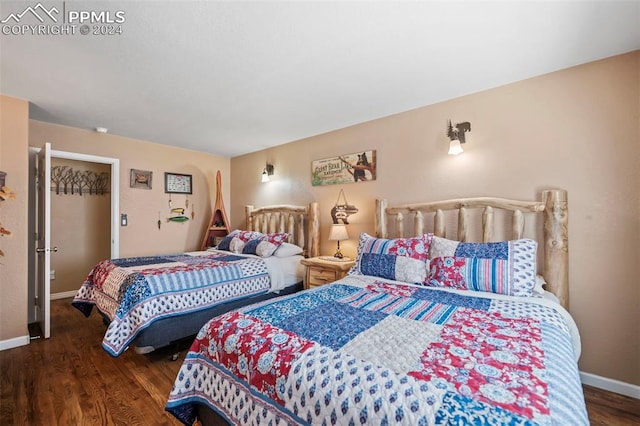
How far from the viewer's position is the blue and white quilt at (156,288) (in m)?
2.24

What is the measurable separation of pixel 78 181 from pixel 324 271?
4.23 metres

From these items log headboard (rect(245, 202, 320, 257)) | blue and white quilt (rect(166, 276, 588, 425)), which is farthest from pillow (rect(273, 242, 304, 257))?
blue and white quilt (rect(166, 276, 588, 425))

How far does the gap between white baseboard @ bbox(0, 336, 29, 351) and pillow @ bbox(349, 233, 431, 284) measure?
320cm

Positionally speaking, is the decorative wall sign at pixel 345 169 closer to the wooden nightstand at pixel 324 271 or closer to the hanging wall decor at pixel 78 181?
the wooden nightstand at pixel 324 271

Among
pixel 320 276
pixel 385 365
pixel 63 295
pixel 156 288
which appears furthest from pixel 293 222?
pixel 63 295

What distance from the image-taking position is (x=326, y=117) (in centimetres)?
322

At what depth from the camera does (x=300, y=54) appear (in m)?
1.99

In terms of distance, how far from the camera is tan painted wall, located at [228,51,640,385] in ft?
6.44

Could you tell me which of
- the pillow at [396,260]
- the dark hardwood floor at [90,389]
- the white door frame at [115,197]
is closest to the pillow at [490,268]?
the pillow at [396,260]

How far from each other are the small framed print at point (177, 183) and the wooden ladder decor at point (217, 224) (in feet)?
1.58

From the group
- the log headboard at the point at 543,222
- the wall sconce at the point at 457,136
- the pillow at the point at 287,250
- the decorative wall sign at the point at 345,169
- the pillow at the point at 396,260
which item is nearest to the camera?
the log headboard at the point at 543,222

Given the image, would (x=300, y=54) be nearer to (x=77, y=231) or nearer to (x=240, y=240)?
(x=240, y=240)

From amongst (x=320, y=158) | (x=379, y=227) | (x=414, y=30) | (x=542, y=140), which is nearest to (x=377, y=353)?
(x=414, y=30)

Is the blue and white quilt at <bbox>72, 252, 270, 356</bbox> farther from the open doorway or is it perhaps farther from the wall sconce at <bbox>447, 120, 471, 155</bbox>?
the wall sconce at <bbox>447, 120, 471, 155</bbox>
